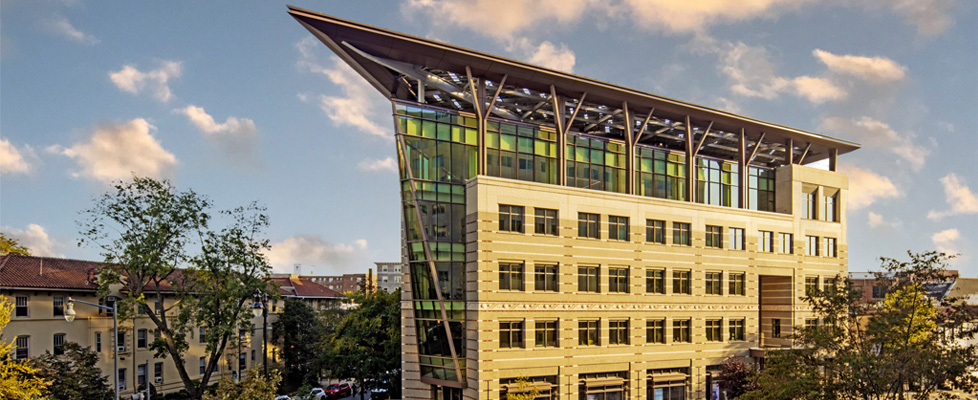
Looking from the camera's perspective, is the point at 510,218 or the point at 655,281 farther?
the point at 655,281

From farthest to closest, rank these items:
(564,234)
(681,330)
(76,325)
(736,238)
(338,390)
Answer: (338,390) → (736,238) → (76,325) → (681,330) → (564,234)

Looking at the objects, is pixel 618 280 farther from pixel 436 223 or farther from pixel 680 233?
pixel 436 223

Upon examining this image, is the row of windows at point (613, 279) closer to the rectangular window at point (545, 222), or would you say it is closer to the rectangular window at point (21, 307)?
the rectangular window at point (545, 222)

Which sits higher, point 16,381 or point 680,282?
point 680,282

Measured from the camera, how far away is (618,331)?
1576 inches

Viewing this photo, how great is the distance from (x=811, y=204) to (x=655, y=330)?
19.1m

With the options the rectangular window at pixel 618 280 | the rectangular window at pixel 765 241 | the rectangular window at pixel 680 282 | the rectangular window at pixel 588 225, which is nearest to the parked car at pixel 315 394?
the rectangular window at pixel 588 225

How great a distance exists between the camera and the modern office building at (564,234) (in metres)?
35.8

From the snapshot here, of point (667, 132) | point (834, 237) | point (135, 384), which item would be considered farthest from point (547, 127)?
point (135, 384)

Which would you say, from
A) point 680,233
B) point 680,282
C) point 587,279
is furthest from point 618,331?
point 680,233

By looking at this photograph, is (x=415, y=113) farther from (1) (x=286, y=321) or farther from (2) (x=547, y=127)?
(1) (x=286, y=321)

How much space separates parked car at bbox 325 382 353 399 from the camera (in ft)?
195

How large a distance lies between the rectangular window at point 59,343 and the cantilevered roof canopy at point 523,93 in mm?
29140

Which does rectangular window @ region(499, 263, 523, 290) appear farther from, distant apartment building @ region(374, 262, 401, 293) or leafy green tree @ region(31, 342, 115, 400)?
distant apartment building @ region(374, 262, 401, 293)
